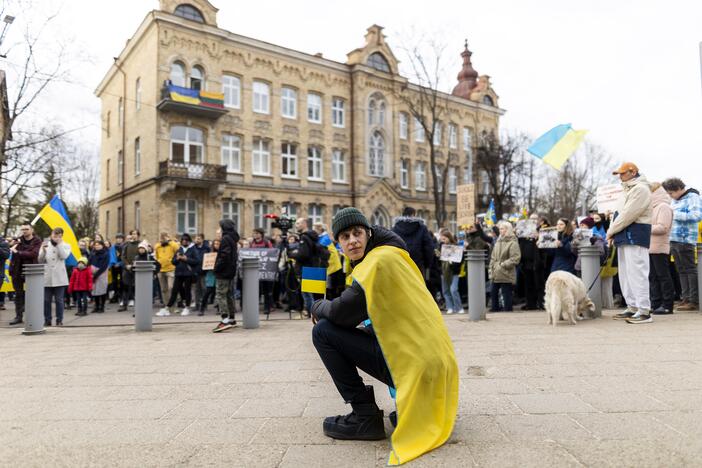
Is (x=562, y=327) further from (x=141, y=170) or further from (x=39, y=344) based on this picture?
(x=141, y=170)

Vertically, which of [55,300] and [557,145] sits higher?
[557,145]

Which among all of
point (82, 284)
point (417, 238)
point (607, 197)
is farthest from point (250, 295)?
point (607, 197)

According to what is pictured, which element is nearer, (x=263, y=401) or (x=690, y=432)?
(x=690, y=432)

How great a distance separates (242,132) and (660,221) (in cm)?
2699

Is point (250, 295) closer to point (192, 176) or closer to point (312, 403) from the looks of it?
point (312, 403)

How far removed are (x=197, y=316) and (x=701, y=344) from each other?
941cm

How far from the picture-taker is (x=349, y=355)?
345 centimetres

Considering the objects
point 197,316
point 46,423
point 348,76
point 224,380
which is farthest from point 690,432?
point 348,76

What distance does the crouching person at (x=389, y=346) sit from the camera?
3.11 metres

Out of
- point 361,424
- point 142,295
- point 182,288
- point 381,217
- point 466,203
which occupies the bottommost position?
point 361,424

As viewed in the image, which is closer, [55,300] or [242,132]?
[55,300]

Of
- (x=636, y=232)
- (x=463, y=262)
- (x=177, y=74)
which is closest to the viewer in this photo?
(x=636, y=232)

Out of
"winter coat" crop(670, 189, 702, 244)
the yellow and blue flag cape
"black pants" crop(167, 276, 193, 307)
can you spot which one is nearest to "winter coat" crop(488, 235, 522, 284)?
"winter coat" crop(670, 189, 702, 244)

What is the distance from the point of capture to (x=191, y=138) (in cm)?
3048
